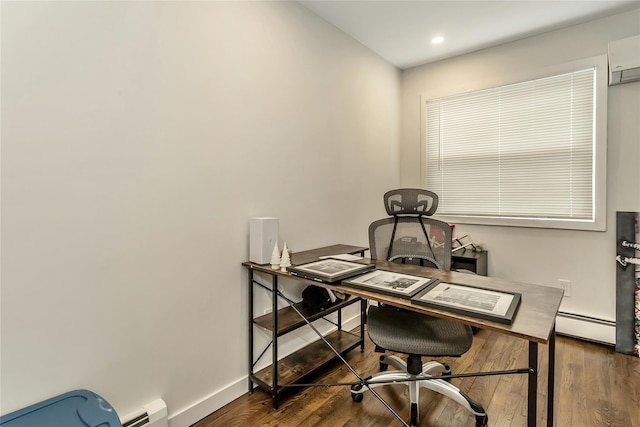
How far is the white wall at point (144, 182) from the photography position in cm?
113

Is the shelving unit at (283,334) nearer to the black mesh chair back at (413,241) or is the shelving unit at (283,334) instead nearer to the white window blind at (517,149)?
the black mesh chair back at (413,241)

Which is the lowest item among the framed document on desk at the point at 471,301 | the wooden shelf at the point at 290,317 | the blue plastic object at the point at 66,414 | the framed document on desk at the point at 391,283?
the blue plastic object at the point at 66,414

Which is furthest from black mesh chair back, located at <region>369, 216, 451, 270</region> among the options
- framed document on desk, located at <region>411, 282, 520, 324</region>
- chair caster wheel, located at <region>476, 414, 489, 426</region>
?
chair caster wheel, located at <region>476, 414, 489, 426</region>

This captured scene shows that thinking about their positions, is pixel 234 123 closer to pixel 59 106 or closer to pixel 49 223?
pixel 59 106

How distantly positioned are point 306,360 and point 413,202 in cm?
124

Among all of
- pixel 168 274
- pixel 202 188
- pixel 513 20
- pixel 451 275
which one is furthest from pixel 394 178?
pixel 168 274

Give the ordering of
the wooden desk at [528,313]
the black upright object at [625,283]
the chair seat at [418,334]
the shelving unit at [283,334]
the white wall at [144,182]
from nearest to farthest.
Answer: the wooden desk at [528,313] < the white wall at [144,182] < the chair seat at [418,334] < the shelving unit at [283,334] < the black upright object at [625,283]

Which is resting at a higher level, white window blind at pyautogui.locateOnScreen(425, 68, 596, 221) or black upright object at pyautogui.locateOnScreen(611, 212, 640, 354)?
white window blind at pyautogui.locateOnScreen(425, 68, 596, 221)

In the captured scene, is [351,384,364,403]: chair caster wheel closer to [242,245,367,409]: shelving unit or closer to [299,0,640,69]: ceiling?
[242,245,367,409]: shelving unit

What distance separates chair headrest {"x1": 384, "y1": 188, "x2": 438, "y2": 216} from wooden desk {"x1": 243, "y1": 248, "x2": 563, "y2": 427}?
0.39 m

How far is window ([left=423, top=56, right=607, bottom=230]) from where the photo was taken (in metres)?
2.48

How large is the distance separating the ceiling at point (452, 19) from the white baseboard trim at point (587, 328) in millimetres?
2336

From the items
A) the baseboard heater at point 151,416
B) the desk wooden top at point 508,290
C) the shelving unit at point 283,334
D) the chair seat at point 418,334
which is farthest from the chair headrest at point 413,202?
the baseboard heater at point 151,416

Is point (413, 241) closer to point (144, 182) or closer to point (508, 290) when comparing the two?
point (508, 290)
